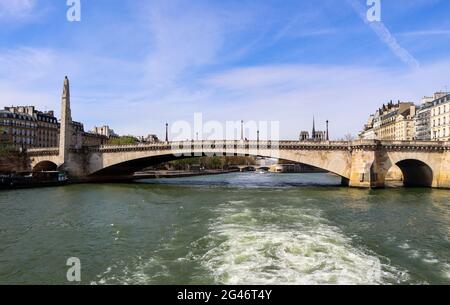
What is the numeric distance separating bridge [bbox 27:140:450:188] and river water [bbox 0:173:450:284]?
2193 centimetres

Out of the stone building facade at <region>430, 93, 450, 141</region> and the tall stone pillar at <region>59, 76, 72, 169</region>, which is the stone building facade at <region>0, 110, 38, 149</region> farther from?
the stone building facade at <region>430, 93, 450, 141</region>

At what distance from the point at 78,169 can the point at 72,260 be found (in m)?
54.8

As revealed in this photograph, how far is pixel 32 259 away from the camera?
579 inches

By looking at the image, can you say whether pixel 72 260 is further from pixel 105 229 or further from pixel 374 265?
pixel 374 265

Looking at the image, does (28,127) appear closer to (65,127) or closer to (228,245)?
(65,127)

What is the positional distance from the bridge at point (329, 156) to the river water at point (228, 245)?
71.9 ft

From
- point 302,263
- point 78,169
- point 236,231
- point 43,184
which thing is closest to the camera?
point 302,263

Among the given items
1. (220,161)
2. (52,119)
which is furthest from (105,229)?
(220,161)

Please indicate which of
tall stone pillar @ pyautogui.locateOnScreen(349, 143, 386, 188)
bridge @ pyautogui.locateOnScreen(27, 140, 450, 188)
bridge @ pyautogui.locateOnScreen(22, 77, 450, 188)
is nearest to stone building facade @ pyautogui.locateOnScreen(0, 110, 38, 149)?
bridge @ pyautogui.locateOnScreen(22, 77, 450, 188)

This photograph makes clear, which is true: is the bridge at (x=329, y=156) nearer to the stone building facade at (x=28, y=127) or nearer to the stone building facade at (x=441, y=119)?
the stone building facade at (x=441, y=119)

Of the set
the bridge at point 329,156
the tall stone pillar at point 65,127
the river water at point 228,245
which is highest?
the tall stone pillar at point 65,127

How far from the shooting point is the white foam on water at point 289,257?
12109 mm

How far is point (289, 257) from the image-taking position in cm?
1422

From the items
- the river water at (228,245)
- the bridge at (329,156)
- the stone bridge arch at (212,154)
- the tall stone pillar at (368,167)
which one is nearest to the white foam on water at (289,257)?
the river water at (228,245)
